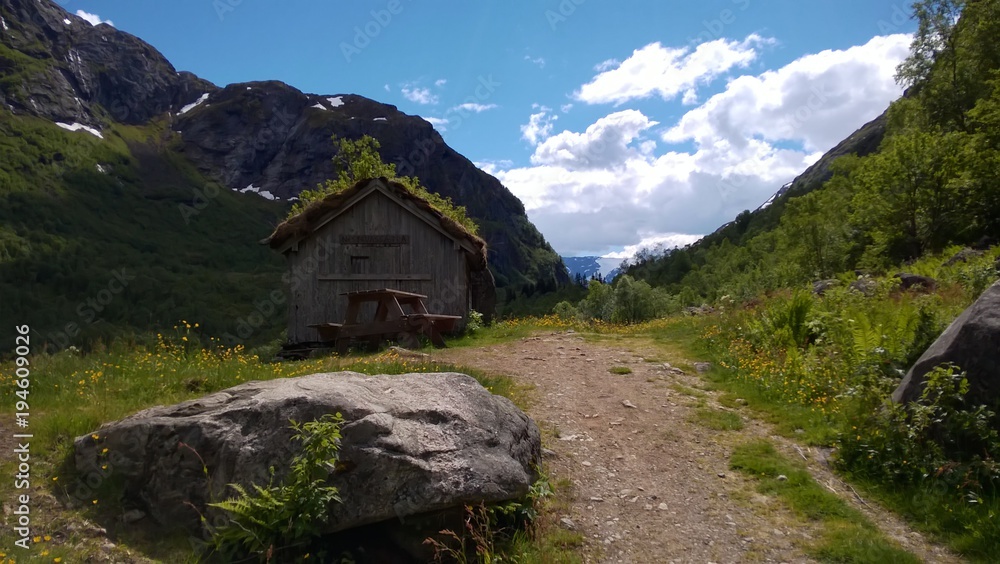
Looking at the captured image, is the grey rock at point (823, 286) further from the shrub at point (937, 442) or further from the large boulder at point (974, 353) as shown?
the shrub at point (937, 442)

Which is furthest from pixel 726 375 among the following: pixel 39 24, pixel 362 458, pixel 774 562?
pixel 39 24

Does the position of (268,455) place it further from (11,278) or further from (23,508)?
(11,278)

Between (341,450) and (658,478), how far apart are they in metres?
3.36

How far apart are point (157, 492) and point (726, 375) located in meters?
8.56

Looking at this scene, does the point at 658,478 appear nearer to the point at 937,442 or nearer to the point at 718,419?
the point at 718,419

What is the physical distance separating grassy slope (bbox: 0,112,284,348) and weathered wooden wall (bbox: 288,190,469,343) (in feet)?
223

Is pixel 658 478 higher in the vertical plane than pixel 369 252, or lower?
lower

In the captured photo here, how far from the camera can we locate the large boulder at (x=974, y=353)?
557 cm

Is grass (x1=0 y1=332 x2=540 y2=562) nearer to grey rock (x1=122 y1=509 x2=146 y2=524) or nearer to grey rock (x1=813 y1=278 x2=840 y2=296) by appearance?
grey rock (x1=122 y1=509 x2=146 y2=524)

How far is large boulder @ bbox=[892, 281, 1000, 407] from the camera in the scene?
219 inches

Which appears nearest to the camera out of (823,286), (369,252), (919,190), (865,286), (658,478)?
(658,478)

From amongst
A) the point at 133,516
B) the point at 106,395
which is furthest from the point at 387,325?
the point at 133,516

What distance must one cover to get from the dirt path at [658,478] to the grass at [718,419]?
0.11 meters

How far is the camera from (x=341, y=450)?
4.88 metres
